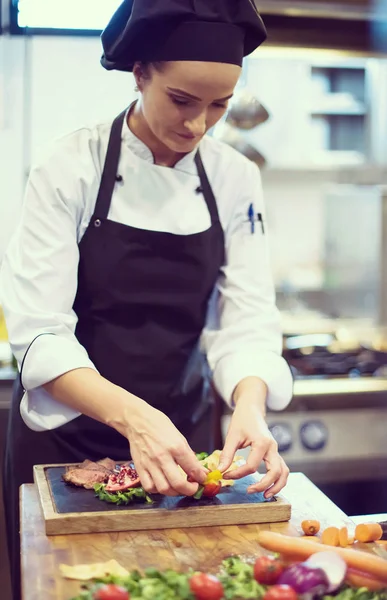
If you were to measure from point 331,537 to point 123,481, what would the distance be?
1.35 ft

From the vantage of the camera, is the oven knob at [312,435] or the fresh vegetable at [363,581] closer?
the fresh vegetable at [363,581]

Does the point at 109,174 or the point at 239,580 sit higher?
the point at 109,174

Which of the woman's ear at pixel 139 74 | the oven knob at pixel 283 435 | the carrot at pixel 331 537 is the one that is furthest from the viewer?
the oven knob at pixel 283 435

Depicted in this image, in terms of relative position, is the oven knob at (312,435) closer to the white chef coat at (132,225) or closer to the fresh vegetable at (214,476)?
the white chef coat at (132,225)

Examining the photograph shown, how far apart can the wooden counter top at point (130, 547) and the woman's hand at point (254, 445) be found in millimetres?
77

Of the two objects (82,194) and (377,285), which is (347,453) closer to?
(377,285)

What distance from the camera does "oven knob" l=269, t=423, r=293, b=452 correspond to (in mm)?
2846

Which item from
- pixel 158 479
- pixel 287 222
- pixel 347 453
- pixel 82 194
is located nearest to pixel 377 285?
pixel 347 453

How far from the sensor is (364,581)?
1284 millimetres

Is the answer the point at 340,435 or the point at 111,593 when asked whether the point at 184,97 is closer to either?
the point at 111,593

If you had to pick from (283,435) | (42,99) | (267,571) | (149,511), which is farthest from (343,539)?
(42,99)

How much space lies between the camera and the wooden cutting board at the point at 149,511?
149 cm

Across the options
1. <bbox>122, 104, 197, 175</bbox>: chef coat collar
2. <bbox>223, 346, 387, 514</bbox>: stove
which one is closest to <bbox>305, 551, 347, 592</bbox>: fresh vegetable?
<bbox>122, 104, 197, 175</bbox>: chef coat collar

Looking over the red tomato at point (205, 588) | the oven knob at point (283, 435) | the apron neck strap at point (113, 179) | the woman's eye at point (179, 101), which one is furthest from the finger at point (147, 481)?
the oven knob at point (283, 435)
